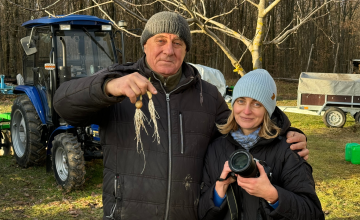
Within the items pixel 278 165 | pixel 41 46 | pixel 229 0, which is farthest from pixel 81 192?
pixel 229 0

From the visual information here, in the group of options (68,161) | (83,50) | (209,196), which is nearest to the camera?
(209,196)

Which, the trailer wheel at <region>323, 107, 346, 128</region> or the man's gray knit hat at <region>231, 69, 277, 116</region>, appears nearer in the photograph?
the man's gray knit hat at <region>231, 69, 277, 116</region>

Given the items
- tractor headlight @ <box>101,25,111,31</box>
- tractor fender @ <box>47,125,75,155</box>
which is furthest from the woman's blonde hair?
tractor headlight @ <box>101,25,111,31</box>

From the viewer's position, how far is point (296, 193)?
1912mm

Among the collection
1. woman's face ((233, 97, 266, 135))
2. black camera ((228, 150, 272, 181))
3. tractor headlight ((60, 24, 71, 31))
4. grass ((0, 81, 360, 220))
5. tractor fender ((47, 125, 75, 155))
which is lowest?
grass ((0, 81, 360, 220))

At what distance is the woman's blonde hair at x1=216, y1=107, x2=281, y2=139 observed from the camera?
2059mm

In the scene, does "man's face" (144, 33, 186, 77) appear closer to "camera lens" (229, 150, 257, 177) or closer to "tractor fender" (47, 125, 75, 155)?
"camera lens" (229, 150, 257, 177)

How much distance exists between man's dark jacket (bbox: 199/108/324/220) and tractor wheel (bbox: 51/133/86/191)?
3.38 metres

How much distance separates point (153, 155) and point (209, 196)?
374 millimetres

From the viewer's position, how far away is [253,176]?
179 cm

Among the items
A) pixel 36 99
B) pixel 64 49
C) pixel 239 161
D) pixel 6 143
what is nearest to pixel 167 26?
pixel 239 161

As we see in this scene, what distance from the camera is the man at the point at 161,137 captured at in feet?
6.63

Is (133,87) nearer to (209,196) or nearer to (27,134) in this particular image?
(209,196)

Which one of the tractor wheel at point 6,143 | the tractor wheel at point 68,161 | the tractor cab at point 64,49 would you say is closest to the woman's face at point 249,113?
the tractor wheel at point 68,161
